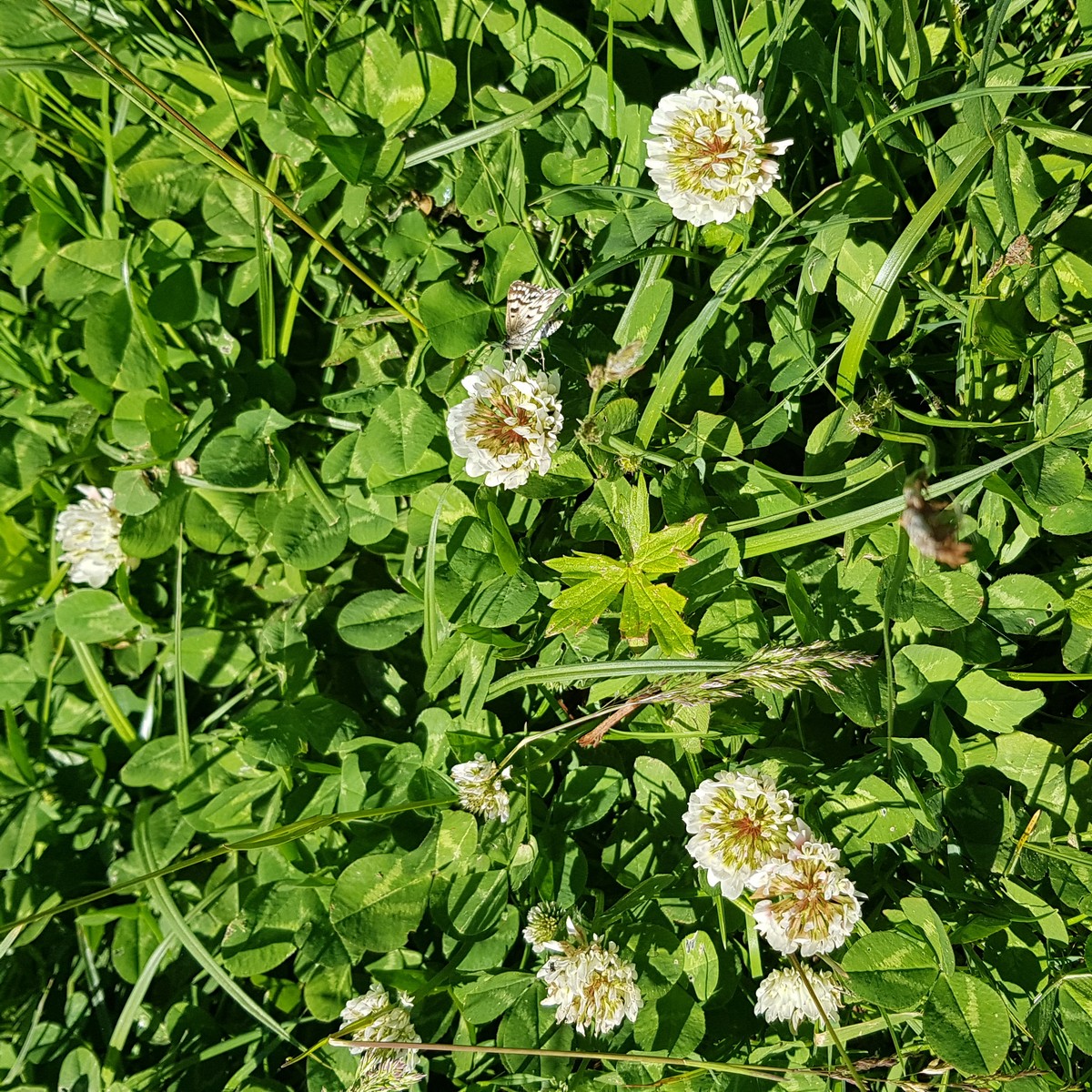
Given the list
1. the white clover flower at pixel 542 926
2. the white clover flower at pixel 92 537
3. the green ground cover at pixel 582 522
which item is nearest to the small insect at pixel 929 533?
the green ground cover at pixel 582 522

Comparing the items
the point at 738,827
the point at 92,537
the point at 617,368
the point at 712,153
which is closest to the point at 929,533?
the point at 617,368

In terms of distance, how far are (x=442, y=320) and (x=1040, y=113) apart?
132cm

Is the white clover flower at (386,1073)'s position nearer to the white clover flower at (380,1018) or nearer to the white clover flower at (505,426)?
the white clover flower at (380,1018)

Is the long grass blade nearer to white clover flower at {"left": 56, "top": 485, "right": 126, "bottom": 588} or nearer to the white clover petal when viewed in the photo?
the white clover petal

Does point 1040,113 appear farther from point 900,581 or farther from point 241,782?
point 241,782

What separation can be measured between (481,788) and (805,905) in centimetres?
67

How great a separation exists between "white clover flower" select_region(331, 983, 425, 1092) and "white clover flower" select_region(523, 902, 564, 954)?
12.8 inches

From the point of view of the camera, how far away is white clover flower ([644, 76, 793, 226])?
168 cm

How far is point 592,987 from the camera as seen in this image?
70.7 inches

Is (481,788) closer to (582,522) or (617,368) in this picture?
(582,522)

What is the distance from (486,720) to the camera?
78.6 inches

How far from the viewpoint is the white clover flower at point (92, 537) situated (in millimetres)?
2357

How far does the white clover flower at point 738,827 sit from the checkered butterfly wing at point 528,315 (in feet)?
3.15

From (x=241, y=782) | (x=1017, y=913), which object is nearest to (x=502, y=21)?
(x=241, y=782)
